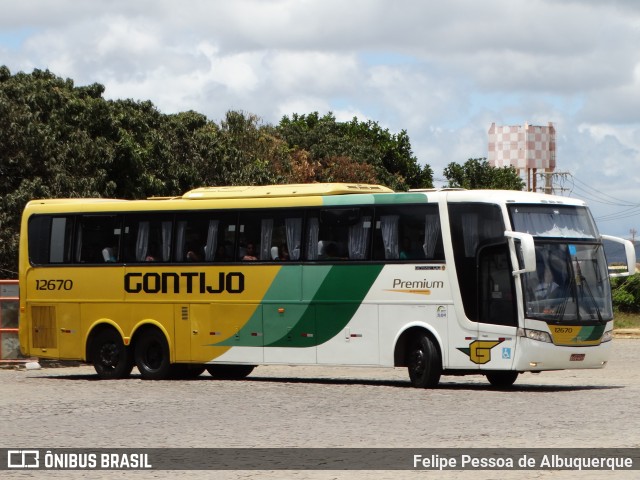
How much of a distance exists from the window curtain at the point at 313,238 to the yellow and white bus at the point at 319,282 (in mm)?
23

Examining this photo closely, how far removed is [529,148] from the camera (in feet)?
344

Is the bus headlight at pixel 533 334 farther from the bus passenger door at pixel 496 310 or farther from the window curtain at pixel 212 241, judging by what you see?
the window curtain at pixel 212 241

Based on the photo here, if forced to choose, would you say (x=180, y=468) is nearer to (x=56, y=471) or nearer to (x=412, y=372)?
(x=56, y=471)

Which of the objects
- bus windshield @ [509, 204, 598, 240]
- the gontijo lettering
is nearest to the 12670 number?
the gontijo lettering

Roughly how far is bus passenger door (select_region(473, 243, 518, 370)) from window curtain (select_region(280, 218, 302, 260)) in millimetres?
3480

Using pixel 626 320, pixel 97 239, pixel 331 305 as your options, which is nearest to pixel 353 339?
pixel 331 305

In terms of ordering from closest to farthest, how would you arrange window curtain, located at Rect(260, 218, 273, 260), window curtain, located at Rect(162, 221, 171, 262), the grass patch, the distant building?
1. window curtain, located at Rect(260, 218, 273, 260)
2. window curtain, located at Rect(162, 221, 171, 262)
3. the grass patch
4. the distant building

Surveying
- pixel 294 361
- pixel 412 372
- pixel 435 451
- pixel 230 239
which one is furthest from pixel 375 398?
pixel 435 451

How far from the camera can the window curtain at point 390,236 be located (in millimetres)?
23439

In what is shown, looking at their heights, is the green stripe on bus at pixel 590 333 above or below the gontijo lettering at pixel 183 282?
below

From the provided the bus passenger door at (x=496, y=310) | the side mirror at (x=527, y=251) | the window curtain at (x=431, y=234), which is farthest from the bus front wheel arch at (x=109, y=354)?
the side mirror at (x=527, y=251)

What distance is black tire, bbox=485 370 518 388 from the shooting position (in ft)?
77.9

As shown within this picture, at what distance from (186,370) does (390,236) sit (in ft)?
19.7

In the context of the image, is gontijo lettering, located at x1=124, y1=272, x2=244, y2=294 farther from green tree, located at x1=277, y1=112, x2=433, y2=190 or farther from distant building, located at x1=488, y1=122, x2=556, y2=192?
distant building, located at x1=488, y1=122, x2=556, y2=192
